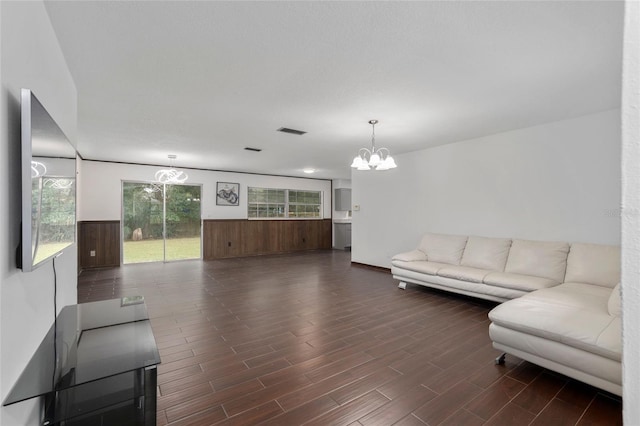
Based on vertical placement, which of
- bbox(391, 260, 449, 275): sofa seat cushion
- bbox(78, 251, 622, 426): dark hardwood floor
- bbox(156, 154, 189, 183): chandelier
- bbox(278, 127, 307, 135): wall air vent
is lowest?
bbox(78, 251, 622, 426): dark hardwood floor

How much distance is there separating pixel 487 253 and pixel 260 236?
6278 millimetres

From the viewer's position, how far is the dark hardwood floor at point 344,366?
196 cm

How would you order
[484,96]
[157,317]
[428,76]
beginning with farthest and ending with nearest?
[157,317] < [484,96] < [428,76]

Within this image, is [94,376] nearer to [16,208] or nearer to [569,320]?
[16,208]

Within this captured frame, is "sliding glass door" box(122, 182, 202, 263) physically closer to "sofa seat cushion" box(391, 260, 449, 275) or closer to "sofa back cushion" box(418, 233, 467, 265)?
"sofa seat cushion" box(391, 260, 449, 275)

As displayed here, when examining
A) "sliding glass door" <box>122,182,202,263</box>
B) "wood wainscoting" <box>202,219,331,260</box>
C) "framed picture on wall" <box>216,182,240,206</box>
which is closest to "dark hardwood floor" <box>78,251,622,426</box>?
"sliding glass door" <box>122,182,202,263</box>

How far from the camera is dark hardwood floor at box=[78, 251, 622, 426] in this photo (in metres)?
1.96

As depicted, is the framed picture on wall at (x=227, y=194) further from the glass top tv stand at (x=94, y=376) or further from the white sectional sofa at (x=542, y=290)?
the glass top tv stand at (x=94, y=376)

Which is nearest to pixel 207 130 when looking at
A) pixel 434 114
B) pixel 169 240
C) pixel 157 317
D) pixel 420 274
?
pixel 157 317

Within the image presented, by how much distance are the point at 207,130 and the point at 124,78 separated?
5.61ft

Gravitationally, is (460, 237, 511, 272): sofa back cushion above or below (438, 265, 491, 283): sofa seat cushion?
above

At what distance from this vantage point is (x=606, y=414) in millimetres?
1938

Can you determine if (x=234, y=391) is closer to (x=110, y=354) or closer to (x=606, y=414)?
(x=110, y=354)

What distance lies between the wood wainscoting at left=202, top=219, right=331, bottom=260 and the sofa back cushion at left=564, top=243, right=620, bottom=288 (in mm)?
7165
